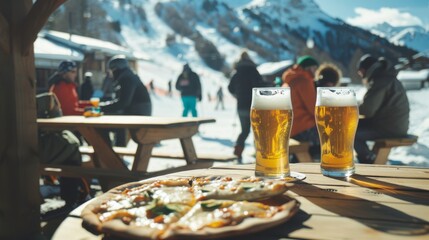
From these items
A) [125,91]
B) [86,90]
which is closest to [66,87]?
[125,91]

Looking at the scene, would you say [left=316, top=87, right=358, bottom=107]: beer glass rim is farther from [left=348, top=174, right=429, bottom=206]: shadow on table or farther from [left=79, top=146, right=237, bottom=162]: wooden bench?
[left=79, top=146, right=237, bottom=162]: wooden bench

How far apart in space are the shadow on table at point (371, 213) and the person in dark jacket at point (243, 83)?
5.22 meters

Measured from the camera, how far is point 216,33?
120 m

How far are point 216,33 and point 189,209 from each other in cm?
12104

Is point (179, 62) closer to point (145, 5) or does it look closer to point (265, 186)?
point (145, 5)

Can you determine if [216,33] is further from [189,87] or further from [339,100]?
[339,100]

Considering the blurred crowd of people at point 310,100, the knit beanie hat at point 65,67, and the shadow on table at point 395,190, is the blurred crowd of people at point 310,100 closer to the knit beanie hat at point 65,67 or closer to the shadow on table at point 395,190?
the knit beanie hat at point 65,67

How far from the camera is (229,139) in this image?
939 cm

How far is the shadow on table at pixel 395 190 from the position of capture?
1107 mm

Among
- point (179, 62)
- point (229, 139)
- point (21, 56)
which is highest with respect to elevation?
point (179, 62)

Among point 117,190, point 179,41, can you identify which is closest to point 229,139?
point 117,190

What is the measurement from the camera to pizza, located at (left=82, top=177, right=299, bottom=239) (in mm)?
783

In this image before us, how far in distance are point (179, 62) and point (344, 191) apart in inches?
3088

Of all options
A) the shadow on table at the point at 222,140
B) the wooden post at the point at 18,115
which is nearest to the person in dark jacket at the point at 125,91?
the shadow on table at the point at 222,140
